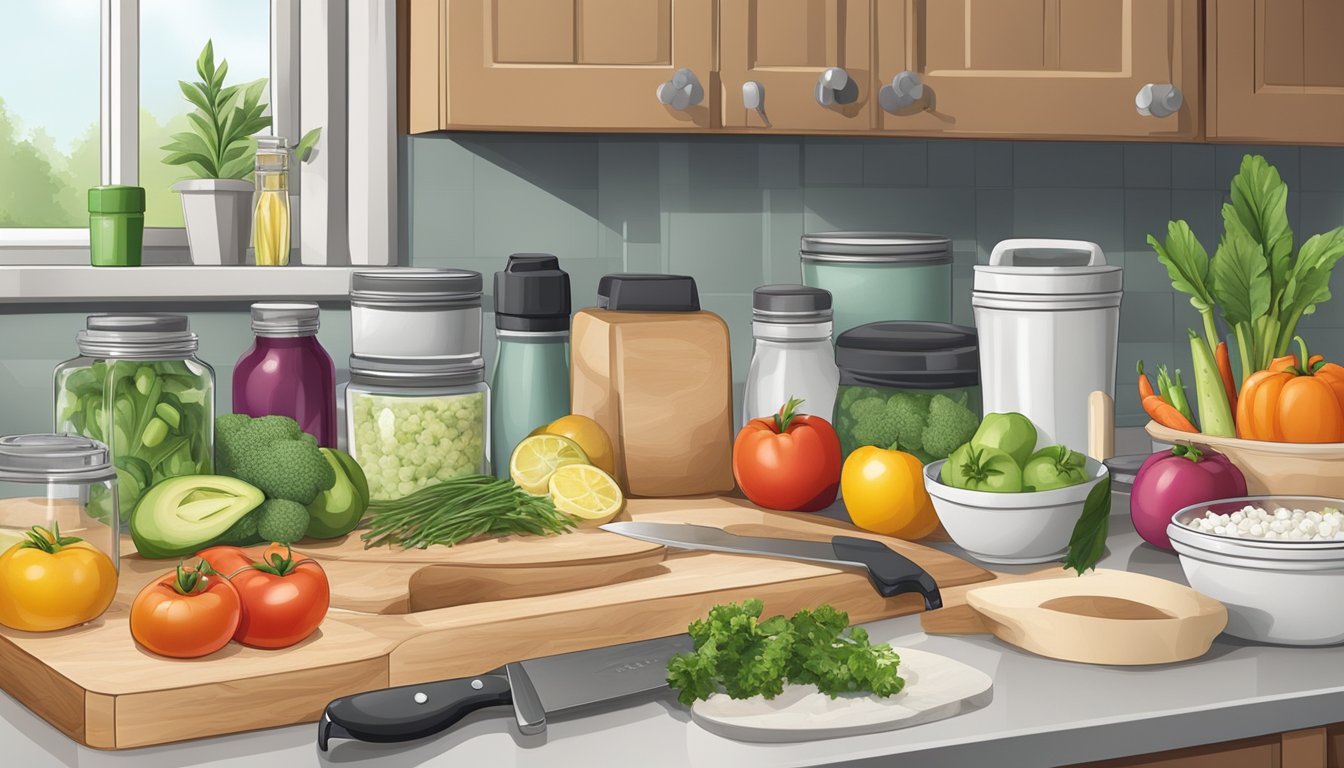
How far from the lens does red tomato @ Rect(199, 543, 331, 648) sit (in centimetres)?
96

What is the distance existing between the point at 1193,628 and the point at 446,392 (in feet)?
2.78

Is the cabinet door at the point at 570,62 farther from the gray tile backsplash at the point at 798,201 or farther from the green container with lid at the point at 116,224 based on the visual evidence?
the green container with lid at the point at 116,224

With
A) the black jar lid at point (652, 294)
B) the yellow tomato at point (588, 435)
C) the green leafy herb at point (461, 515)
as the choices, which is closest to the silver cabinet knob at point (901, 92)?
the black jar lid at point (652, 294)

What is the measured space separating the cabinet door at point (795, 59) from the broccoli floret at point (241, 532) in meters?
0.72

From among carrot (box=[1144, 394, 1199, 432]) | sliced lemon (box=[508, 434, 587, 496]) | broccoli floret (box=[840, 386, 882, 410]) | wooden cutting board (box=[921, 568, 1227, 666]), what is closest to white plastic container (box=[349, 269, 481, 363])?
sliced lemon (box=[508, 434, 587, 496])

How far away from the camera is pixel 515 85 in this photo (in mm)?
1472

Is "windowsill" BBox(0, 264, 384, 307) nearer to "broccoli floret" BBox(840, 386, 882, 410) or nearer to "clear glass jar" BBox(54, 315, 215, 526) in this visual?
"clear glass jar" BBox(54, 315, 215, 526)

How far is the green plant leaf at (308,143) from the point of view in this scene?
1810 millimetres

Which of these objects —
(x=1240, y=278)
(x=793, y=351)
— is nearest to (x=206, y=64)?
(x=793, y=351)

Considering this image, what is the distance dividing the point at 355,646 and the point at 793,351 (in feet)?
2.64

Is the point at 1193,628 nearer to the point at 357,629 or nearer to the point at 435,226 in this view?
Result: the point at 357,629

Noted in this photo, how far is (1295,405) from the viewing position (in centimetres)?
133

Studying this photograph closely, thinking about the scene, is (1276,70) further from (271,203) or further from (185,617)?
(185,617)

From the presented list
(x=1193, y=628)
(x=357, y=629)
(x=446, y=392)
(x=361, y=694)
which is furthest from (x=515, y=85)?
(x=1193, y=628)
